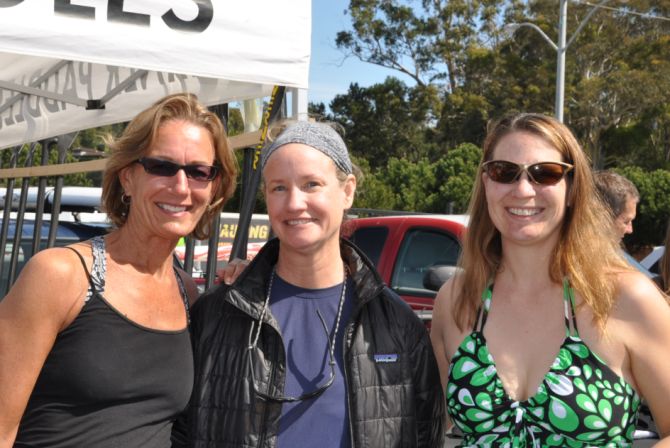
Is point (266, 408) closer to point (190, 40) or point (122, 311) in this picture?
point (122, 311)

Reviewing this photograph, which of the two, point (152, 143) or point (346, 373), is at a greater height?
point (152, 143)

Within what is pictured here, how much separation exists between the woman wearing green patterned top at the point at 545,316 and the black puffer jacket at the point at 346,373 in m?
0.13

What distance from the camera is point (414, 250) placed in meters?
6.16

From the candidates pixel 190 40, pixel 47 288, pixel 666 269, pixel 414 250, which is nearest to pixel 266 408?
pixel 47 288

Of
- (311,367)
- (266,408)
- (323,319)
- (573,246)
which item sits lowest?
(266,408)

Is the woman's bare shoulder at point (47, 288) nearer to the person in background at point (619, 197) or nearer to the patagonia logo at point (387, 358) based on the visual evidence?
the patagonia logo at point (387, 358)

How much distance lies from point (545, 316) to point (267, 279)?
0.83 metres

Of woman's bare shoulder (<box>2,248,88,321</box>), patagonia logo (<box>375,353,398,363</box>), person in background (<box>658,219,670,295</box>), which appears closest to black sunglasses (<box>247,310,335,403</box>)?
patagonia logo (<box>375,353,398,363</box>)

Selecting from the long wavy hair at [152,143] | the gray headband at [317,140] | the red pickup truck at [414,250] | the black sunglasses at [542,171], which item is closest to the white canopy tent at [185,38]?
the long wavy hair at [152,143]

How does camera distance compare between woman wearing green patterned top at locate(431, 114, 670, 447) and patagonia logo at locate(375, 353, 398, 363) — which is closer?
woman wearing green patterned top at locate(431, 114, 670, 447)

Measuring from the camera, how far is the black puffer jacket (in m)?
2.17

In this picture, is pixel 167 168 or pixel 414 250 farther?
pixel 414 250

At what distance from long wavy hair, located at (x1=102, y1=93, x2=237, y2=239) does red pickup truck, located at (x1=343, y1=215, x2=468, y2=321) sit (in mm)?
3420

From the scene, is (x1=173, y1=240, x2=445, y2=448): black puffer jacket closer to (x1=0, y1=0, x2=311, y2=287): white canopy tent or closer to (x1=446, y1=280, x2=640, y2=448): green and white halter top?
(x1=446, y1=280, x2=640, y2=448): green and white halter top
